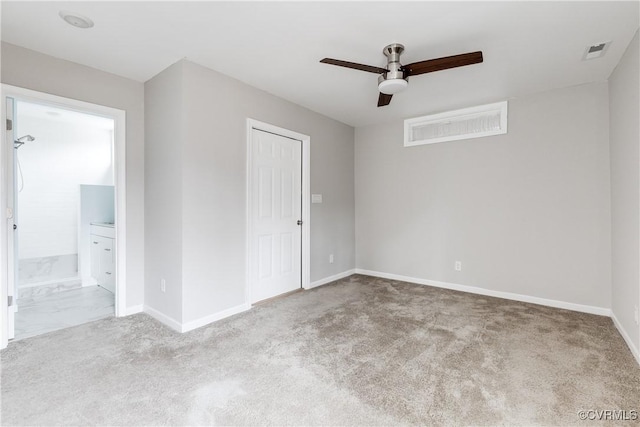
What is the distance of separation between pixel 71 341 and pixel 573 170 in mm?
5054

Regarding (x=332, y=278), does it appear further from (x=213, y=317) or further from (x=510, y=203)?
(x=510, y=203)

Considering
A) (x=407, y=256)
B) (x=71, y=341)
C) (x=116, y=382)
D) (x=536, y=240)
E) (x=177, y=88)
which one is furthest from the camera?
(x=407, y=256)

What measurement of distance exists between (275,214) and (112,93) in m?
2.03

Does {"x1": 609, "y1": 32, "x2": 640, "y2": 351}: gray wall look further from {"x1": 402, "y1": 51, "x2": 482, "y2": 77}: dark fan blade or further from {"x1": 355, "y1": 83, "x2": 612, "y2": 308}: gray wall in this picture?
{"x1": 402, "y1": 51, "x2": 482, "y2": 77}: dark fan blade

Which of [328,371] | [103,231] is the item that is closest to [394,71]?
[328,371]

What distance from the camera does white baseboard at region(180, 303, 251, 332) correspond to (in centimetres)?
272

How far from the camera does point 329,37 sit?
235cm

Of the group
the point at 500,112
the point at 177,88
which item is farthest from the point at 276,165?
the point at 500,112

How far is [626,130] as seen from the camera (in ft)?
8.23

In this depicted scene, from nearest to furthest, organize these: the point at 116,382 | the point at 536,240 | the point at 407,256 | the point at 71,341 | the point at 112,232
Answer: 1. the point at 116,382
2. the point at 71,341
3. the point at 536,240
4. the point at 112,232
5. the point at 407,256

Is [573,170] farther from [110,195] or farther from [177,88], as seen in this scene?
[110,195]

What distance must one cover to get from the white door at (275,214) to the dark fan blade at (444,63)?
178 centimetres

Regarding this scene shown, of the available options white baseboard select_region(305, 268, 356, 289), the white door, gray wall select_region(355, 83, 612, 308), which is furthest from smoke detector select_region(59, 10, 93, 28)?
gray wall select_region(355, 83, 612, 308)

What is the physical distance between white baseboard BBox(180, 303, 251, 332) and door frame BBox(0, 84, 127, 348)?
84 cm
